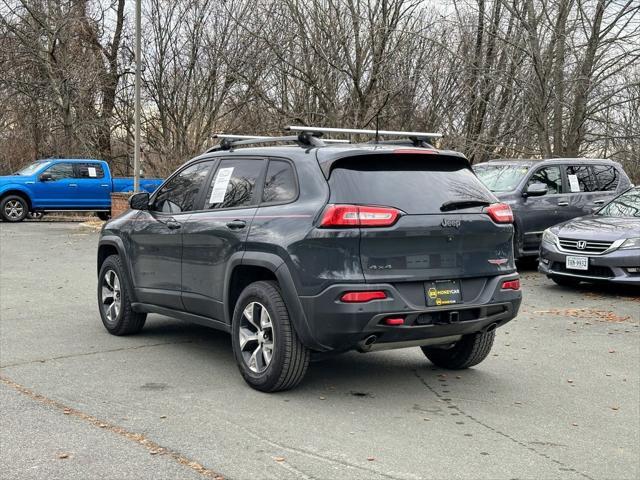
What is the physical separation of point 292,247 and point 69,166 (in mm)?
20903

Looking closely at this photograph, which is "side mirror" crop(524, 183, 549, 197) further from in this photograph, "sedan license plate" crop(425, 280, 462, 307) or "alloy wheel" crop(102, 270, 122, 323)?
"sedan license plate" crop(425, 280, 462, 307)

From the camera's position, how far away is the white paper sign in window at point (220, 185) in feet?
21.3

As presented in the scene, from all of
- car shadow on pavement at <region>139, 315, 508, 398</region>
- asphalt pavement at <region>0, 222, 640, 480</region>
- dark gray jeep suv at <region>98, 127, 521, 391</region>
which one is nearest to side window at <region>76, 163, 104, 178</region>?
asphalt pavement at <region>0, 222, 640, 480</region>

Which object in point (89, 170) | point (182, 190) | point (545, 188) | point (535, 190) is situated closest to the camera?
point (182, 190)

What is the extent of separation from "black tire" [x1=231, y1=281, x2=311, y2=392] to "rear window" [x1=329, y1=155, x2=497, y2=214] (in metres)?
0.85

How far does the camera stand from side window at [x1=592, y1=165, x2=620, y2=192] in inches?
582

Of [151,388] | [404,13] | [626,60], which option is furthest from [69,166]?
[151,388]

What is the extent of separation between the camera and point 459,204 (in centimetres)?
577

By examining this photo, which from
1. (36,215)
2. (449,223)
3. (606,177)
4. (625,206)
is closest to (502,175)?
(606,177)

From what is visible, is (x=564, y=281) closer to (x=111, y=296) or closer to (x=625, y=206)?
(x=625, y=206)

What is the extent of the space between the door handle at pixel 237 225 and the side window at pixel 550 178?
8882 millimetres

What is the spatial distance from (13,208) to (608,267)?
1864 centimetres

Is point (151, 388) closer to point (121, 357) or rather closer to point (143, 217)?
point (121, 357)

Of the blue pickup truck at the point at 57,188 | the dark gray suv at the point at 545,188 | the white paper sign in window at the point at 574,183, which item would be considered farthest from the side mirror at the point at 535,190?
the blue pickup truck at the point at 57,188
